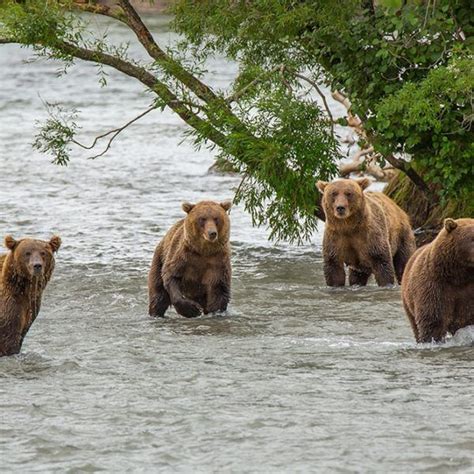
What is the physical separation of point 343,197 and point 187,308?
2276mm

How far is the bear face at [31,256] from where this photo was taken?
390 inches

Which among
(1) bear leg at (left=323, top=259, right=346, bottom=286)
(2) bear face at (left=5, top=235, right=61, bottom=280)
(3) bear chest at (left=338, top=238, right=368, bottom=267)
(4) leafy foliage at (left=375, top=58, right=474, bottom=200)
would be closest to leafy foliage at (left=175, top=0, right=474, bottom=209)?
(4) leafy foliage at (left=375, top=58, right=474, bottom=200)

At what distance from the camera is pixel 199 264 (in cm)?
1216

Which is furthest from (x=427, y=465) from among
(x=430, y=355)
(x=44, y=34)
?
(x=44, y=34)

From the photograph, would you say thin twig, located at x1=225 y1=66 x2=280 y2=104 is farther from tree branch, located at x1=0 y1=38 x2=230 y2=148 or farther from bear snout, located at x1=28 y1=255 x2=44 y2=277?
bear snout, located at x1=28 y1=255 x2=44 y2=277

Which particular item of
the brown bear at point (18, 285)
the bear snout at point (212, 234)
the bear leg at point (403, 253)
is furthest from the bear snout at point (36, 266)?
the bear leg at point (403, 253)

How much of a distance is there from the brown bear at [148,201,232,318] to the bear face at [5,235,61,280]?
205cm

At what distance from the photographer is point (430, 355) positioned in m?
10.2

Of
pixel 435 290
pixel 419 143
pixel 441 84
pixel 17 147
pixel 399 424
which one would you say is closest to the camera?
pixel 399 424

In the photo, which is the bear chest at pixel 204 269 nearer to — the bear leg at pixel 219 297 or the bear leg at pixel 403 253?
the bear leg at pixel 219 297

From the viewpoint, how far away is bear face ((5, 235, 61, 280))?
9.91 metres

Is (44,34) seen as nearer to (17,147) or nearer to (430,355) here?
(430,355)

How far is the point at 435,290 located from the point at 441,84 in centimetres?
390

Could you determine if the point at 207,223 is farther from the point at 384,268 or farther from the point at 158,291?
the point at 384,268
